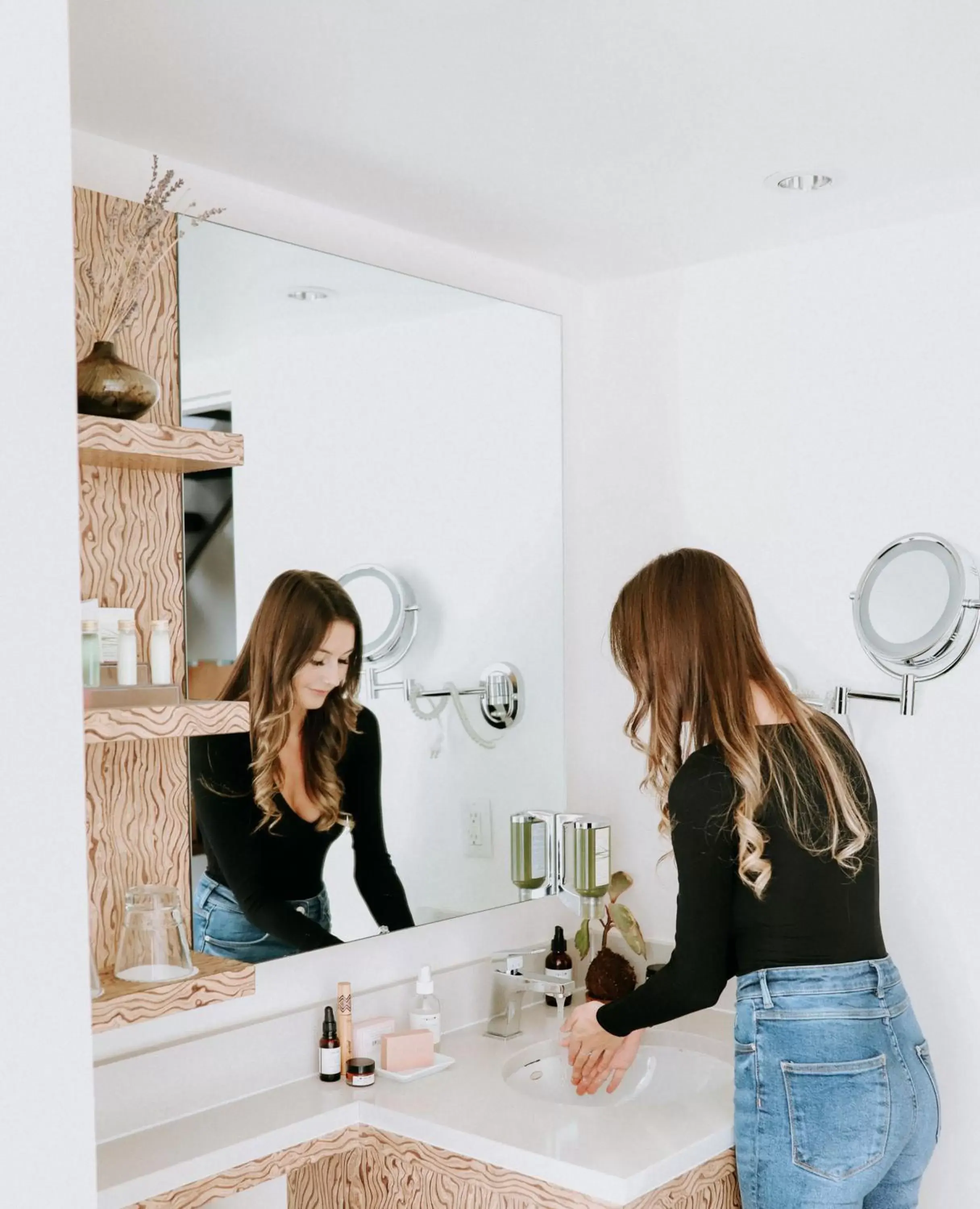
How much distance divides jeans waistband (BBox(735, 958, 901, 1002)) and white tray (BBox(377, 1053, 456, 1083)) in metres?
0.62

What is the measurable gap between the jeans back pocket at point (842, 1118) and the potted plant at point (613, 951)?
0.70m

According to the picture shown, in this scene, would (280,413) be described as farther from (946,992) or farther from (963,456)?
(946,992)

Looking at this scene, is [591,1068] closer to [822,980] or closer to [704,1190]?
[704,1190]

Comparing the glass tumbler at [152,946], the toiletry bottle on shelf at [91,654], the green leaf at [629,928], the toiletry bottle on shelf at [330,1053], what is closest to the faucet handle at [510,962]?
the green leaf at [629,928]

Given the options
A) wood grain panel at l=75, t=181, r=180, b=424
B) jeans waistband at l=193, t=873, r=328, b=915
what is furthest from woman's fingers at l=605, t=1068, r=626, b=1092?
wood grain panel at l=75, t=181, r=180, b=424

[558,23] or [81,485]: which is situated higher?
[558,23]

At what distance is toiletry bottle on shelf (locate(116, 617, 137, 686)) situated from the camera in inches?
68.1

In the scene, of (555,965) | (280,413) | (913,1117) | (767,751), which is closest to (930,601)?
(767,751)

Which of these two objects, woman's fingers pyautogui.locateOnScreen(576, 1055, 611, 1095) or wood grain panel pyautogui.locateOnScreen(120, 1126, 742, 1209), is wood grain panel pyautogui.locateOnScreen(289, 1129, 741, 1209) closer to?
wood grain panel pyautogui.locateOnScreen(120, 1126, 742, 1209)

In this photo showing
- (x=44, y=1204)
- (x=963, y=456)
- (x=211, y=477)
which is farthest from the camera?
(x=963, y=456)

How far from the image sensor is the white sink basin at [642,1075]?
225 cm

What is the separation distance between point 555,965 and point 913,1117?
885 millimetres

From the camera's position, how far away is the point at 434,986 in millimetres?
2363

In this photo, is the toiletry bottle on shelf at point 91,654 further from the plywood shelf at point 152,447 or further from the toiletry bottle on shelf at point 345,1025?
the toiletry bottle on shelf at point 345,1025
